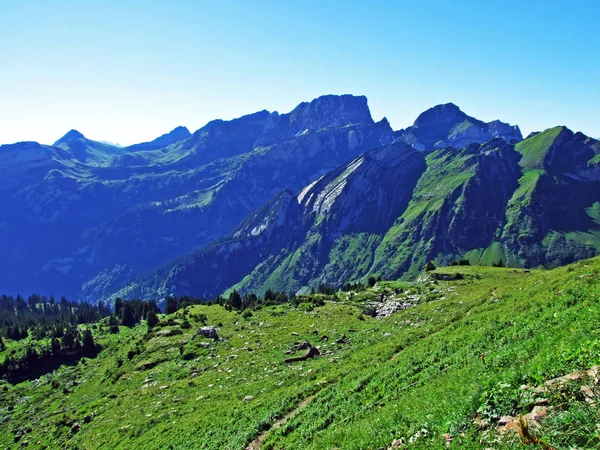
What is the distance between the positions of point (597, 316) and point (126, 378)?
180 ft

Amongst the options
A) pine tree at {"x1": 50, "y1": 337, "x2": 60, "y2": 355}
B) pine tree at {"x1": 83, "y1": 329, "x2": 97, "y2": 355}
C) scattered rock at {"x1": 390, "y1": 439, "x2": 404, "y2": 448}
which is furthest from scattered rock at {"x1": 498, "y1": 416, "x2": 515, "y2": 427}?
pine tree at {"x1": 50, "y1": 337, "x2": 60, "y2": 355}

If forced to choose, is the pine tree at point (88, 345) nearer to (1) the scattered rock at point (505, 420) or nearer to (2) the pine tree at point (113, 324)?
(2) the pine tree at point (113, 324)


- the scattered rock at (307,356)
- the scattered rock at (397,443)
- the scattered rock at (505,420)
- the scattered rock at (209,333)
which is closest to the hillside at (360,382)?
the scattered rock at (397,443)

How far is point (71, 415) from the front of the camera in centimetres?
4681

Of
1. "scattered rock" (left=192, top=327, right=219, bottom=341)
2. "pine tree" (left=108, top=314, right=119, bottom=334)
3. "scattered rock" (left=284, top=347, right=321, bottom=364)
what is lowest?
"pine tree" (left=108, top=314, right=119, bottom=334)

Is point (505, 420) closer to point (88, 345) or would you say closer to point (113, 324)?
point (88, 345)

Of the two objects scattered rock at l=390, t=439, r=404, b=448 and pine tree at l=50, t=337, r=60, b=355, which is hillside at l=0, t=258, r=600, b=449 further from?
→ pine tree at l=50, t=337, r=60, b=355

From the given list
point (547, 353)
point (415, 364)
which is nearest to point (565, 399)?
point (547, 353)

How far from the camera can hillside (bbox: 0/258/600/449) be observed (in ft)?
38.9

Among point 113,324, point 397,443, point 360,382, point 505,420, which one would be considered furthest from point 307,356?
point 113,324

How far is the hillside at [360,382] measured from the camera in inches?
466

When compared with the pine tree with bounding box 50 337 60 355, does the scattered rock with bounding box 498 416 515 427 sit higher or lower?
higher

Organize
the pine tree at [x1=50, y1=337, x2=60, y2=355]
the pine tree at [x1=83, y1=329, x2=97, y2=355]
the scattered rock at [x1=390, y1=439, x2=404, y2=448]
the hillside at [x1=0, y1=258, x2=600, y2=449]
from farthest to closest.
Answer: the pine tree at [x1=50, y1=337, x2=60, y2=355], the pine tree at [x1=83, y1=329, x2=97, y2=355], the scattered rock at [x1=390, y1=439, x2=404, y2=448], the hillside at [x1=0, y1=258, x2=600, y2=449]

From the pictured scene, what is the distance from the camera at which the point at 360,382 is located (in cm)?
2394
